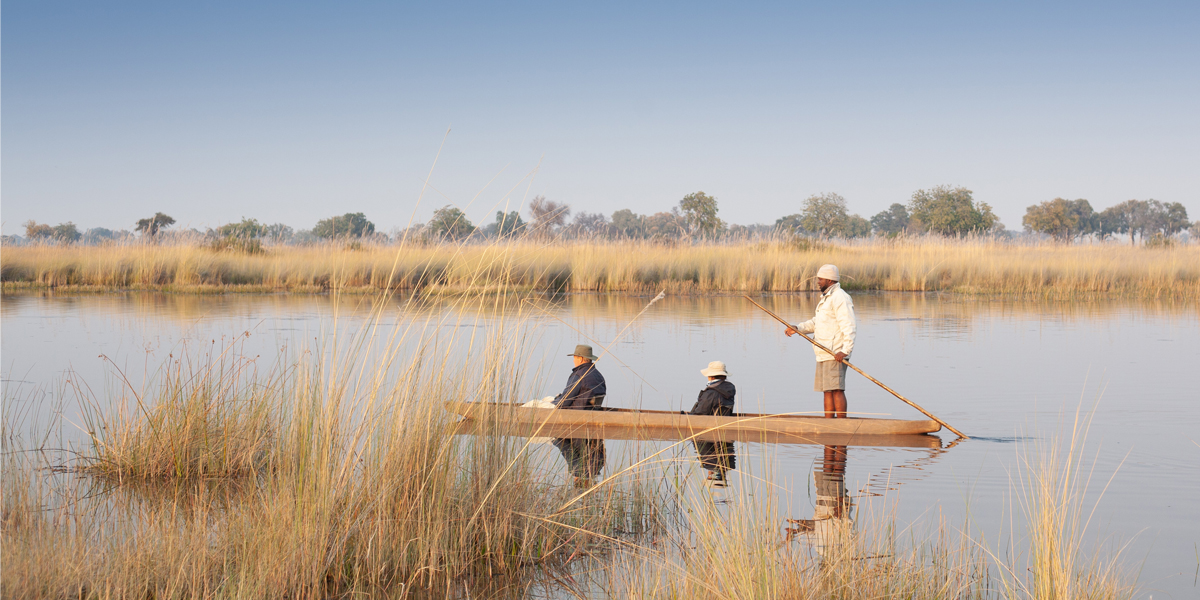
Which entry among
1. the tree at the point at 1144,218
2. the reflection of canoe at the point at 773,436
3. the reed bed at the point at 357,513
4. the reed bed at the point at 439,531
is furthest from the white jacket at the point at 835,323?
the tree at the point at 1144,218

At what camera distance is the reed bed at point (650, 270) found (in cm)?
2573

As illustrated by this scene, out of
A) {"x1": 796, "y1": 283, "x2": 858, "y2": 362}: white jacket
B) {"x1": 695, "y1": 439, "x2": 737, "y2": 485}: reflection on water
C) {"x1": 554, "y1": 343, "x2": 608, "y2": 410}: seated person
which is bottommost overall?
{"x1": 695, "y1": 439, "x2": 737, "y2": 485}: reflection on water

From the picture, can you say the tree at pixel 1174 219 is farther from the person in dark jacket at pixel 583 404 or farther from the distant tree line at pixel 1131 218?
the person in dark jacket at pixel 583 404

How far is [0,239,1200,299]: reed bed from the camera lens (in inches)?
1013

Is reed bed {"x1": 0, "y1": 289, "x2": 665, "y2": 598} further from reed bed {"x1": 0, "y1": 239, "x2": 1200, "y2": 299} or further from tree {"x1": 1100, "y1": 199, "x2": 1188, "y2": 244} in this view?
tree {"x1": 1100, "y1": 199, "x2": 1188, "y2": 244}

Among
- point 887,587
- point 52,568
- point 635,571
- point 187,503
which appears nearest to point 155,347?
point 187,503

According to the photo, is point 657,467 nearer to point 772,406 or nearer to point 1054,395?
point 772,406

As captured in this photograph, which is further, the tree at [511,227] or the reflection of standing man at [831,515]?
the tree at [511,227]

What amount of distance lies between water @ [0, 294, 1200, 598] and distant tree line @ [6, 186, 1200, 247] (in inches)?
23.6

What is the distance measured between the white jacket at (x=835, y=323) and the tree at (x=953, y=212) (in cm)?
5796

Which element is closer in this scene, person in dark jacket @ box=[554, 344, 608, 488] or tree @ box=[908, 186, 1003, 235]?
person in dark jacket @ box=[554, 344, 608, 488]

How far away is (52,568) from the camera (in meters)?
3.66

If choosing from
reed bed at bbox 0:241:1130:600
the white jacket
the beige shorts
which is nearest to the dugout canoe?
the beige shorts

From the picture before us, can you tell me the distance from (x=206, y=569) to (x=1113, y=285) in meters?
29.1
